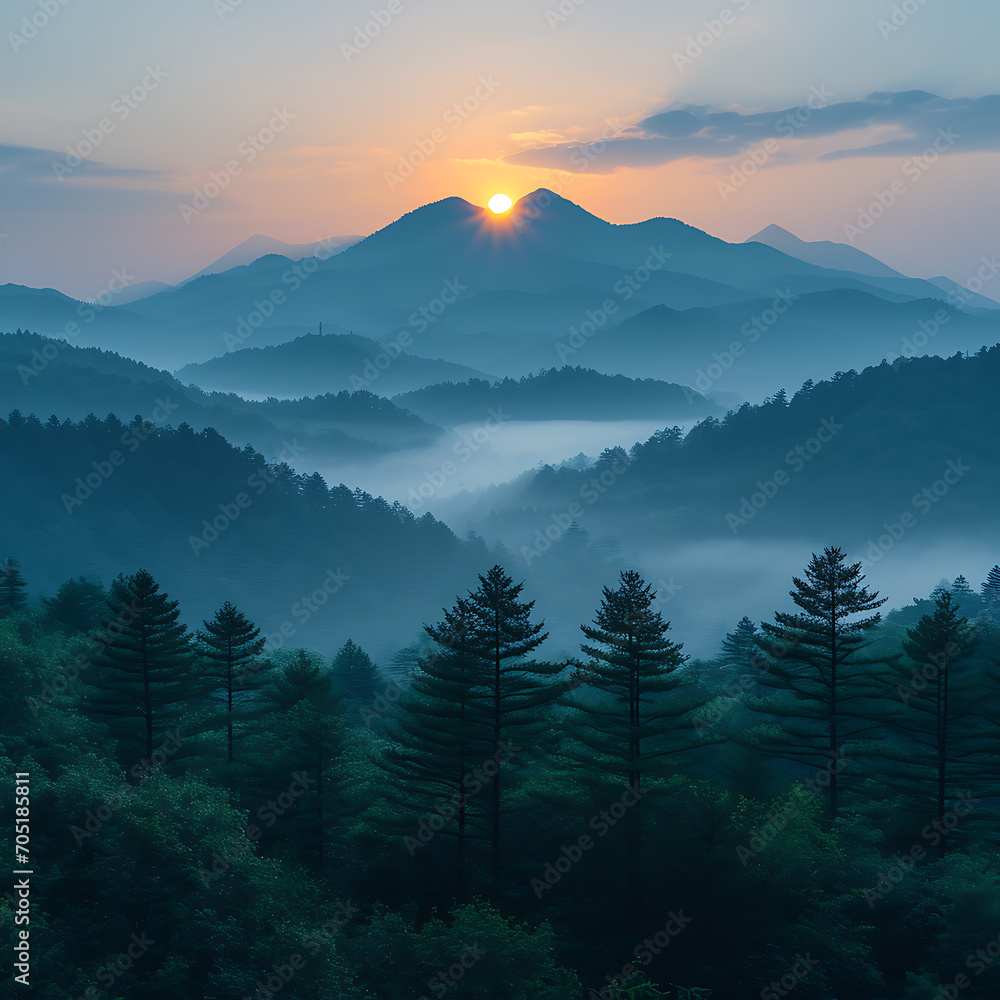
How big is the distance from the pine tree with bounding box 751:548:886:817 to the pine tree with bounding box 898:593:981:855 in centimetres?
163

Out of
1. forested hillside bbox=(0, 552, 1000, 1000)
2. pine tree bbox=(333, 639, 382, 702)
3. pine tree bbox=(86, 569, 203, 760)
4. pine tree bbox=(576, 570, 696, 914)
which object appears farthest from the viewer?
pine tree bbox=(333, 639, 382, 702)

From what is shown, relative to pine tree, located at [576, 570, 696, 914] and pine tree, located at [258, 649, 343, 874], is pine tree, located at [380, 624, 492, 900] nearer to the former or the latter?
pine tree, located at [258, 649, 343, 874]

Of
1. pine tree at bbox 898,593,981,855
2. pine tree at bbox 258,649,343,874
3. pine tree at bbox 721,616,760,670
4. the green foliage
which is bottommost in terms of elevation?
Answer: the green foliage

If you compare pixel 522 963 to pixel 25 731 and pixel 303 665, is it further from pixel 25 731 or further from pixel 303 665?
pixel 25 731

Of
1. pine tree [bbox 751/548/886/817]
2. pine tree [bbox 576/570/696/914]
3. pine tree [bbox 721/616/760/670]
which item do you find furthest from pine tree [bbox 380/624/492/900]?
pine tree [bbox 721/616/760/670]

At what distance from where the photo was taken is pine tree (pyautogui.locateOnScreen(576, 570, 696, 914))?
105 ft

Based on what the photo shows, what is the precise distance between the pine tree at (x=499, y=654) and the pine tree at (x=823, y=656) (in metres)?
10.9

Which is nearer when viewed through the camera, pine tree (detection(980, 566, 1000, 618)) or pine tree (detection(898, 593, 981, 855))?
pine tree (detection(898, 593, 981, 855))

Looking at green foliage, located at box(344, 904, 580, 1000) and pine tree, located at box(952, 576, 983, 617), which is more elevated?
pine tree, located at box(952, 576, 983, 617)

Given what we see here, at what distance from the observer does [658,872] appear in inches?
1257

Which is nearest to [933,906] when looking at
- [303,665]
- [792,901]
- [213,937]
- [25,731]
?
[792,901]

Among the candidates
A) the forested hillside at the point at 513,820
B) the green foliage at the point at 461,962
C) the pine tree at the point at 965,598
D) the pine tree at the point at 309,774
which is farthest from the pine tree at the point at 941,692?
the pine tree at the point at 965,598

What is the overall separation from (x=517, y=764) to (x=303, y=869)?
9.04 m

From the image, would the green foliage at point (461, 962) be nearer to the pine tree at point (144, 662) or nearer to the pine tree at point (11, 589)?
the pine tree at point (144, 662)
